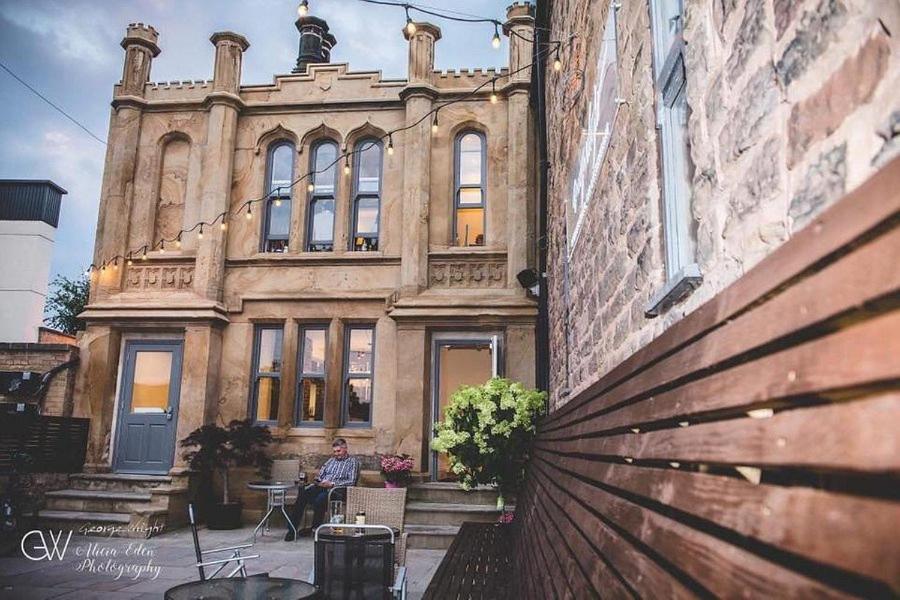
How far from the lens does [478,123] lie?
10711mm

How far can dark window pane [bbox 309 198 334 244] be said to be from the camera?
11.0 metres

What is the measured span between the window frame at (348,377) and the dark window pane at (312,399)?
420mm

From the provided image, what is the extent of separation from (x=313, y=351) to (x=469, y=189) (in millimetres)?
4097

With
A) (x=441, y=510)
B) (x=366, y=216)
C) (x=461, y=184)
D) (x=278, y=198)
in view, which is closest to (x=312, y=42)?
(x=278, y=198)

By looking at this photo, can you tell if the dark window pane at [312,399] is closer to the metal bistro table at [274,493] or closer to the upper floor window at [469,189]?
the metal bistro table at [274,493]

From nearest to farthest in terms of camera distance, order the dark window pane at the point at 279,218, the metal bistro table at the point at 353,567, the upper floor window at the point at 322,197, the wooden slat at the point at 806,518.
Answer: the wooden slat at the point at 806,518 < the metal bistro table at the point at 353,567 < the upper floor window at the point at 322,197 < the dark window pane at the point at 279,218

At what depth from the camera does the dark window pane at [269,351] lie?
1052 centimetres

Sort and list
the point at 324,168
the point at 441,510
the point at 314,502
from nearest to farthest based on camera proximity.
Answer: the point at 314,502, the point at 441,510, the point at 324,168

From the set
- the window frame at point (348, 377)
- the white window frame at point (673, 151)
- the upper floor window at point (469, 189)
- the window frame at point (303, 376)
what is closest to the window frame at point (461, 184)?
the upper floor window at point (469, 189)

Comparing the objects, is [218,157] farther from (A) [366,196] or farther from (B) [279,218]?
(A) [366,196]

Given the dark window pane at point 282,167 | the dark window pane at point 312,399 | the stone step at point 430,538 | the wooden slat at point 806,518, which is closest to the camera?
the wooden slat at point 806,518

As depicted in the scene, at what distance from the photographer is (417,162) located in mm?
10375

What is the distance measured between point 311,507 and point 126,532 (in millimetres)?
2632

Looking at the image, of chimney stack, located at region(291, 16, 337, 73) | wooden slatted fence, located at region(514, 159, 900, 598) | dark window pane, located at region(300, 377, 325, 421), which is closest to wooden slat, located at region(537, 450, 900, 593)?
wooden slatted fence, located at region(514, 159, 900, 598)
